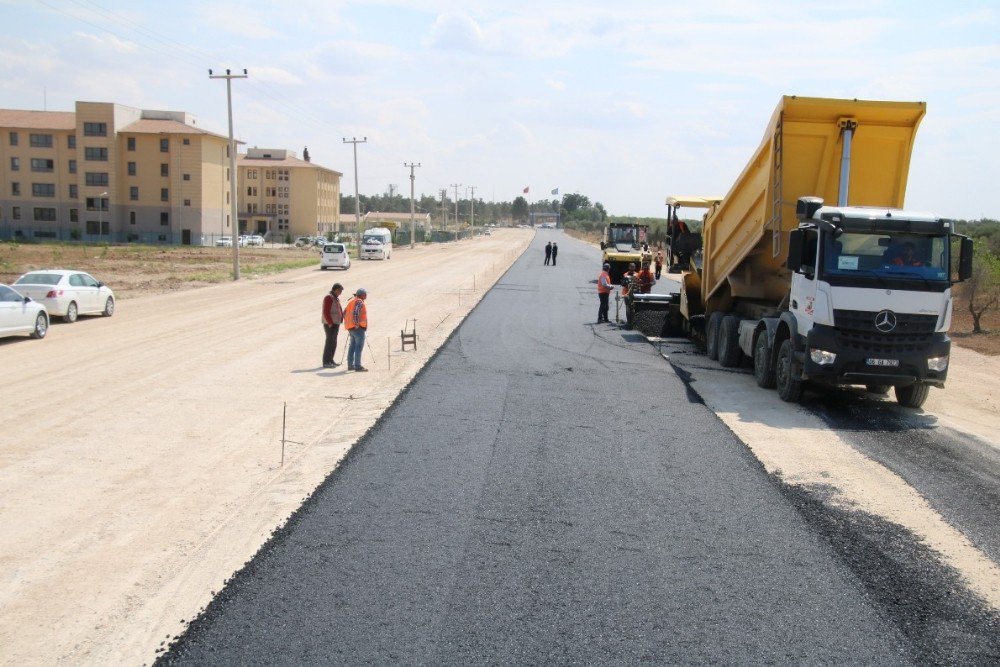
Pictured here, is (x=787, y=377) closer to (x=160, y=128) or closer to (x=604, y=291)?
(x=604, y=291)

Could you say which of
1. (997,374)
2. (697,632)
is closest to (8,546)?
(697,632)

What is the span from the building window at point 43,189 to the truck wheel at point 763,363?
295 ft

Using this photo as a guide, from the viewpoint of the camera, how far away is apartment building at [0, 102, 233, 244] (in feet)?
287

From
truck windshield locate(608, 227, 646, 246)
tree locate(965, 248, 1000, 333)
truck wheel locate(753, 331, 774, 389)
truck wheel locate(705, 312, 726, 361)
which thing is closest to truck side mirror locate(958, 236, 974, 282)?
truck wheel locate(753, 331, 774, 389)

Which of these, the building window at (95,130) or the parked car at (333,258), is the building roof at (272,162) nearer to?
the building window at (95,130)

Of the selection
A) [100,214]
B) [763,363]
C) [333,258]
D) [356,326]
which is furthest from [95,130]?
[763,363]

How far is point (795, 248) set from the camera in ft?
41.2

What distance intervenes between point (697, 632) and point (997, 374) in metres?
14.2

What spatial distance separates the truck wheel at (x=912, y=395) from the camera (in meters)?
12.8

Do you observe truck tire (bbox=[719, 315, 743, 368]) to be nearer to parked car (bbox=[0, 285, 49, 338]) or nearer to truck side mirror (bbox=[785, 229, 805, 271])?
truck side mirror (bbox=[785, 229, 805, 271])

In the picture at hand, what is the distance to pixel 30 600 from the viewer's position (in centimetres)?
605

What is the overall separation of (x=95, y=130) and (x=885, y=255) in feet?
297

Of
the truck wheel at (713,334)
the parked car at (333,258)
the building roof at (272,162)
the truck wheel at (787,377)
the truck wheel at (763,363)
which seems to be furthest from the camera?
the building roof at (272,162)

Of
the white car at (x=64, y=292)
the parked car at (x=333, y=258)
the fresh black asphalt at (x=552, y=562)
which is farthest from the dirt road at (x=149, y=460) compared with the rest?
→ the parked car at (x=333, y=258)
